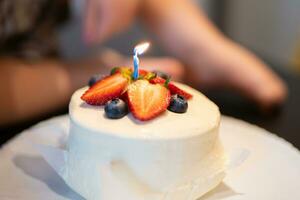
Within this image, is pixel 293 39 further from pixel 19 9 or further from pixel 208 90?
pixel 19 9

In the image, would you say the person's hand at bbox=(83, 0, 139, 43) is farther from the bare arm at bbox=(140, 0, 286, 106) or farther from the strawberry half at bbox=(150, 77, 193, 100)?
the strawberry half at bbox=(150, 77, 193, 100)

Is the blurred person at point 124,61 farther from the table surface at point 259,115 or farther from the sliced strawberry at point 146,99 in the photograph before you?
the sliced strawberry at point 146,99

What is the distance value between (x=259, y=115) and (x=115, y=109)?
667mm

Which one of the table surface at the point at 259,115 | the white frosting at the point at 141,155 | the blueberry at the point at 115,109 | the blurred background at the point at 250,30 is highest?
the blueberry at the point at 115,109

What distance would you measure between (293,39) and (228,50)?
120 centimetres

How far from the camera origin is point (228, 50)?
131 cm

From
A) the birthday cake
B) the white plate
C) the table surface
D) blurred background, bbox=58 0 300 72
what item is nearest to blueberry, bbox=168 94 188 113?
the birthday cake

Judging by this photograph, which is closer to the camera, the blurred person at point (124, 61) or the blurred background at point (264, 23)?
the blurred person at point (124, 61)

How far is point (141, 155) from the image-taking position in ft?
2.17

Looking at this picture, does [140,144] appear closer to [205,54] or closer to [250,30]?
[205,54]

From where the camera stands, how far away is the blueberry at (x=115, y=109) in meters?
0.67

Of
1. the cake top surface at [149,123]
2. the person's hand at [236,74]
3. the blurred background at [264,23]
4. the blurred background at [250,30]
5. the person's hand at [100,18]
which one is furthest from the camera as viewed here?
the blurred background at [264,23]

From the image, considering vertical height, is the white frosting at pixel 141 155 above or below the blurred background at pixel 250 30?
above

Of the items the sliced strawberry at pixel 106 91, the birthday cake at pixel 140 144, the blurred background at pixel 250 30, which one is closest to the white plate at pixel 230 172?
the birthday cake at pixel 140 144
